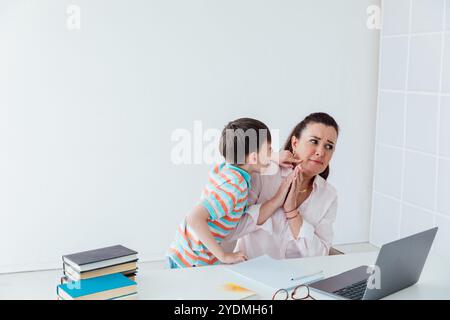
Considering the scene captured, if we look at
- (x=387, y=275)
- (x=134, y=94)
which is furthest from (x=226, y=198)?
(x=134, y=94)

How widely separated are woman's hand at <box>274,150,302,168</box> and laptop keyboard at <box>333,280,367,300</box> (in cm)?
63

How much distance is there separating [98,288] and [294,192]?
0.90 metres

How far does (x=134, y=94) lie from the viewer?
3.47 metres

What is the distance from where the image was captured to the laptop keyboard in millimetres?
1646

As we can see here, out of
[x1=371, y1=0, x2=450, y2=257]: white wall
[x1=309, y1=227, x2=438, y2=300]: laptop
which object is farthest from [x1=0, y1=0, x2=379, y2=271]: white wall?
[x1=309, y1=227, x2=438, y2=300]: laptop

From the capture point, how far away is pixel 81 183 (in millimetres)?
3438

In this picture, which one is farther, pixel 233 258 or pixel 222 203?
pixel 222 203

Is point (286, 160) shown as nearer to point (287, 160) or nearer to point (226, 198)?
point (287, 160)

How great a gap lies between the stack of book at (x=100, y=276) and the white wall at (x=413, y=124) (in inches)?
91.0

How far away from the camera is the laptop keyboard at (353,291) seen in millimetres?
1646

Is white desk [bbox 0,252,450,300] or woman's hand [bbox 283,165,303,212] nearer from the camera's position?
white desk [bbox 0,252,450,300]

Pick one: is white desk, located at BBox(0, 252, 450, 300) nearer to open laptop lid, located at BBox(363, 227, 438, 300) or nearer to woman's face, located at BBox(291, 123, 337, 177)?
open laptop lid, located at BBox(363, 227, 438, 300)

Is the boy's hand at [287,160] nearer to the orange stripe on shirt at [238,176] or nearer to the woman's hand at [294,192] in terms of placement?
the woman's hand at [294,192]
